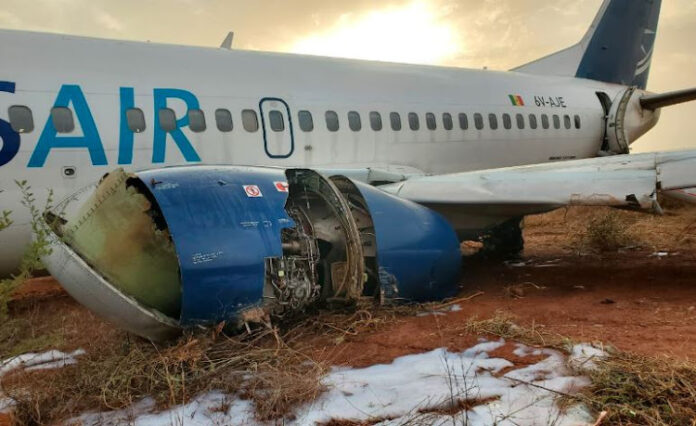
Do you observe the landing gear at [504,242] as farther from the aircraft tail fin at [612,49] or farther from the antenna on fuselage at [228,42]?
the aircraft tail fin at [612,49]

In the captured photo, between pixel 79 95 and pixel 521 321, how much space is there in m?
5.34

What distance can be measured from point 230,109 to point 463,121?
15.2ft

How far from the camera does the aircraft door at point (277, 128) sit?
26.3 feet

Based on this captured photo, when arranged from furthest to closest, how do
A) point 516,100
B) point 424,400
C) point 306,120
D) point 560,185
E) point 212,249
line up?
point 516,100, point 306,120, point 560,185, point 212,249, point 424,400

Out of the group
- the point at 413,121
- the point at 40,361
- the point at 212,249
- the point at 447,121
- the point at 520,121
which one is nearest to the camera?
the point at 212,249

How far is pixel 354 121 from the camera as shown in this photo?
8.95m

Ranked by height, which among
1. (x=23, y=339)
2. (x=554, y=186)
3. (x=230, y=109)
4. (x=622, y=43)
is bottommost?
(x=23, y=339)

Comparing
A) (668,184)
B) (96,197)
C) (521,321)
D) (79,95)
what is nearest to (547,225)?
(668,184)

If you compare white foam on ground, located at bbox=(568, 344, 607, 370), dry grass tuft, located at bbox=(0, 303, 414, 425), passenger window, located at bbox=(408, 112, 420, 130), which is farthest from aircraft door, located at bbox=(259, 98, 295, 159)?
white foam on ground, located at bbox=(568, 344, 607, 370)

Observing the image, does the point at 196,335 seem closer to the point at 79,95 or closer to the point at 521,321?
the point at 521,321

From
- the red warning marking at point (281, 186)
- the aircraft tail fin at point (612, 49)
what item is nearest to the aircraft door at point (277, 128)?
the red warning marking at point (281, 186)

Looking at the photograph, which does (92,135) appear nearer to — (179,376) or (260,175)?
(260,175)

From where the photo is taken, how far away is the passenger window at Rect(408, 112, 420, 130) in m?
9.69

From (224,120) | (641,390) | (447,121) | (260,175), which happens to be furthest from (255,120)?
(641,390)
